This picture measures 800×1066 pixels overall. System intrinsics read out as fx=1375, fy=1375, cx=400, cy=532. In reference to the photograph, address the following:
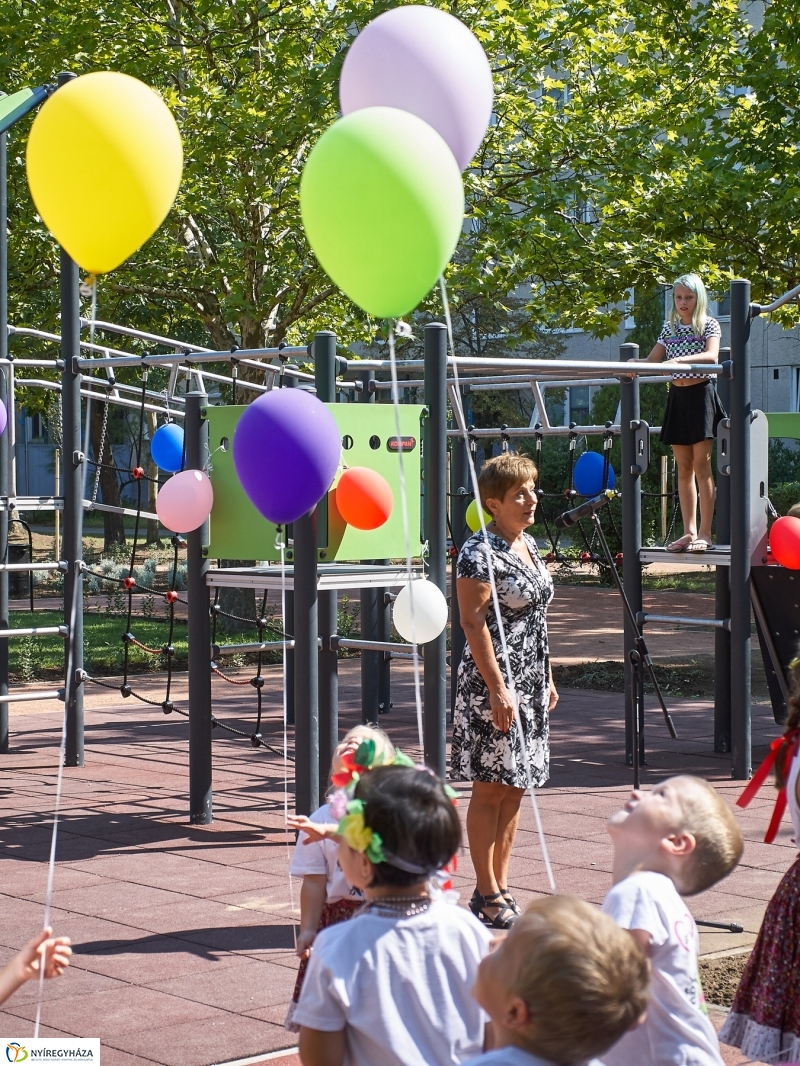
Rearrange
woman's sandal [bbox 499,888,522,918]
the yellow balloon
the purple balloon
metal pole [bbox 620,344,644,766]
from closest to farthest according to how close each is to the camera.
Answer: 1. the yellow balloon
2. the purple balloon
3. woman's sandal [bbox 499,888,522,918]
4. metal pole [bbox 620,344,644,766]

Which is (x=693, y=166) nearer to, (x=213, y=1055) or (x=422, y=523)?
(x=422, y=523)

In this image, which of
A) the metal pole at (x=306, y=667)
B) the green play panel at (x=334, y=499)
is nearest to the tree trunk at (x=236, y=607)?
the green play panel at (x=334, y=499)

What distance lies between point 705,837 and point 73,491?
715cm

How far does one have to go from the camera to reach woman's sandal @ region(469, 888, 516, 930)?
17.5 ft

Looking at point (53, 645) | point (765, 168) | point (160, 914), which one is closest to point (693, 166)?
point (765, 168)

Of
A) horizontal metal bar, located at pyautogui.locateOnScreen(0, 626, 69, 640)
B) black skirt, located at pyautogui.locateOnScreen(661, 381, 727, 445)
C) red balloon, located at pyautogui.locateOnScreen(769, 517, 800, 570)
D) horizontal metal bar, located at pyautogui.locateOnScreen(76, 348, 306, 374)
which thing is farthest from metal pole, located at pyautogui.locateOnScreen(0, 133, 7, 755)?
red balloon, located at pyautogui.locateOnScreen(769, 517, 800, 570)

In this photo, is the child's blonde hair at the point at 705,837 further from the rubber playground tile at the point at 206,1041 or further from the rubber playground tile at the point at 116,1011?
the rubber playground tile at the point at 116,1011

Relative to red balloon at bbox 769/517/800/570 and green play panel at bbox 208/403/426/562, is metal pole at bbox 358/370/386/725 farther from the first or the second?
red balloon at bbox 769/517/800/570

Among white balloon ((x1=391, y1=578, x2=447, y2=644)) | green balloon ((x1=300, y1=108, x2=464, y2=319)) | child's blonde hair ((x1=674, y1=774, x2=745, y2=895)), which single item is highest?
green balloon ((x1=300, y1=108, x2=464, y2=319))

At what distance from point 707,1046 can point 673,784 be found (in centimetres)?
52

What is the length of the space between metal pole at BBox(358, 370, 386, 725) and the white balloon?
317 cm

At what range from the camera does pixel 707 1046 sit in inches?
108

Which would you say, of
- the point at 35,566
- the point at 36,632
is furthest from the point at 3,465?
the point at 36,632

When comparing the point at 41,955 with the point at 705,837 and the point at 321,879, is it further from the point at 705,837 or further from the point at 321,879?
the point at 705,837
